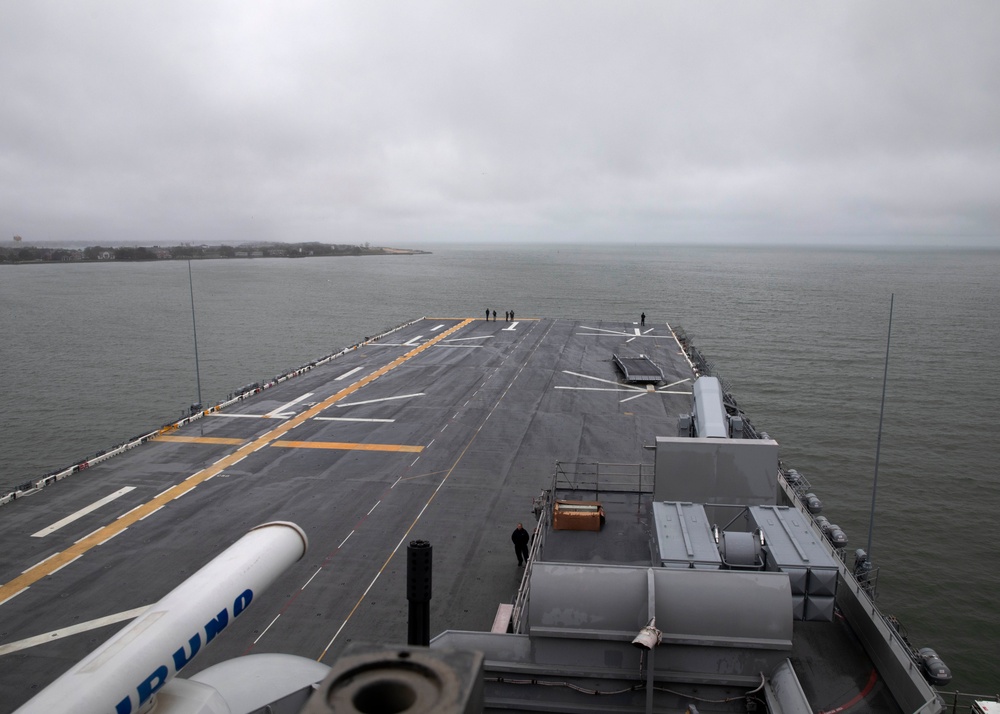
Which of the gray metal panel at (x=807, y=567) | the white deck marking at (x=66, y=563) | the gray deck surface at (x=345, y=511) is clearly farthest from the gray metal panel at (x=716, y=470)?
the white deck marking at (x=66, y=563)

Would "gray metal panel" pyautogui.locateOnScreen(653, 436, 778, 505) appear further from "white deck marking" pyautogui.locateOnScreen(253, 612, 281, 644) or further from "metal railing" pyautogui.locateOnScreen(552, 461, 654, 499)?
"white deck marking" pyautogui.locateOnScreen(253, 612, 281, 644)

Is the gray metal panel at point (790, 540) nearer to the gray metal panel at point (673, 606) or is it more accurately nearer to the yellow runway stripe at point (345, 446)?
the gray metal panel at point (673, 606)

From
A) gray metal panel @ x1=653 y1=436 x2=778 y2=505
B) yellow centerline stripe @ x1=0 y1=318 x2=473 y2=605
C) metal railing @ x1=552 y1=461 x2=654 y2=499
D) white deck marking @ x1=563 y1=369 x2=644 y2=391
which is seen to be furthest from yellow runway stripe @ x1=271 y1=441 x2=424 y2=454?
white deck marking @ x1=563 y1=369 x2=644 y2=391

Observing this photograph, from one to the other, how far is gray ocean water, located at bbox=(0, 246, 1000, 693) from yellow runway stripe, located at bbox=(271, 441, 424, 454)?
14341 mm

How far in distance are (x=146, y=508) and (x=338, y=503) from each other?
624 cm

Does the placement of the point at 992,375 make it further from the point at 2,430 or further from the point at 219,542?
the point at 2,430

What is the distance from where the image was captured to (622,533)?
52.7 feet

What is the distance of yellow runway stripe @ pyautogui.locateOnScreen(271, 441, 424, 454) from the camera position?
27.4 metres

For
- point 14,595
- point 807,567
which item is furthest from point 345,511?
point 807,567

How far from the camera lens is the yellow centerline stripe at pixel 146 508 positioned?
17469 mm

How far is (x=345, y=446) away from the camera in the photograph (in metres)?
27.8

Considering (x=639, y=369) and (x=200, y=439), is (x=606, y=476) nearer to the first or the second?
(x=639, y=369)

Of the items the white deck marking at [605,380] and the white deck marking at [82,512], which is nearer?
the white deck marking at [82,512]

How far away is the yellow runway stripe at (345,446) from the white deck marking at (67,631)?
11904 mm
